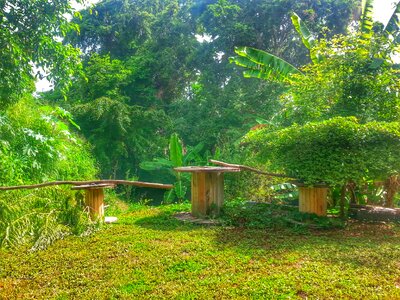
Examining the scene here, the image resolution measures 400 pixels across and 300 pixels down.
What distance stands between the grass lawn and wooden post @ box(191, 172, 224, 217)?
1.12m

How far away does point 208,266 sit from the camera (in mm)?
3900

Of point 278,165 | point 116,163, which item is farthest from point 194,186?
point 116,163

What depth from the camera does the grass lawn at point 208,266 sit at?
10.6ft

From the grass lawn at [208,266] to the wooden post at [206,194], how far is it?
1.12 m

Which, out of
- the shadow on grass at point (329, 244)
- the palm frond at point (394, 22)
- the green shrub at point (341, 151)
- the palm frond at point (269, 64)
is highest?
the palm frond at point (394, 22)

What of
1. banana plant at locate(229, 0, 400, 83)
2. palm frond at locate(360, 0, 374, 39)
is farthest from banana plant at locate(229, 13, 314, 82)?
palm frond at locate(360, 0, 374, 39)

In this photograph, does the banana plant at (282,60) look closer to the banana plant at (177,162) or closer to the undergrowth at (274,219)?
the banana plant at (177,162)

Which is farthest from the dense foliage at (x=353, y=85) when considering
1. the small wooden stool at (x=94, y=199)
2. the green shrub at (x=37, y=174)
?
the green shrub at (x=37, y=174)

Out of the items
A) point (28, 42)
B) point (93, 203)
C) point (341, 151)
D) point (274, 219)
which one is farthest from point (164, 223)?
point (28, 42)

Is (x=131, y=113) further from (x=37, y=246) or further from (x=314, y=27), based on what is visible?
(x=37, y=246)

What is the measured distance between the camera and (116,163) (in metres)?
14.4

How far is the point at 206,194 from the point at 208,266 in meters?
2.85

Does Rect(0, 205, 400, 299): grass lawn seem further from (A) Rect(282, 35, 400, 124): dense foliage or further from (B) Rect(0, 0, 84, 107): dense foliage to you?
(B) Rect(0, 0, 84, 107): dense foliage

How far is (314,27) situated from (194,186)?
32.4 feet
